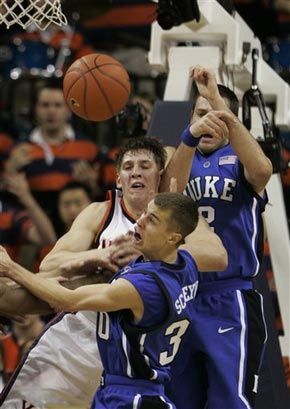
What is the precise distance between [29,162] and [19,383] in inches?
163

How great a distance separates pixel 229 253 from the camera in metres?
5.41

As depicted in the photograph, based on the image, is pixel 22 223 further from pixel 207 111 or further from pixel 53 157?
pixel 207 111

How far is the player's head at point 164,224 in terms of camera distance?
4629 millimetres

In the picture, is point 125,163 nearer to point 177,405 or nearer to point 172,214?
point 172,214

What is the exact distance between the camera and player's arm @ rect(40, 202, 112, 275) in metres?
5.16

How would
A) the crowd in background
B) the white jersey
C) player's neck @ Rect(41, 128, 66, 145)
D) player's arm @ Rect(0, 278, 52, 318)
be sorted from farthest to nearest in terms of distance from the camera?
player's neck @ Rect(41, 128, 66, 145) < the crowd in background < the white jersey < player's arm @ Rect(0, 278, 52, 318)

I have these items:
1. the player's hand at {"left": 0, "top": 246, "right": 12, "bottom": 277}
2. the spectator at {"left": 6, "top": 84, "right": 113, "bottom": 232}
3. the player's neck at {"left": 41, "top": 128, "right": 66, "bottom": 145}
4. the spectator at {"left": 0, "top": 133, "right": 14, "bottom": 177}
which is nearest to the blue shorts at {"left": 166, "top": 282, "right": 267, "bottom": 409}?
the player's hand at {"left": 0, "top": 246, "right": 12, "bottom": 277}

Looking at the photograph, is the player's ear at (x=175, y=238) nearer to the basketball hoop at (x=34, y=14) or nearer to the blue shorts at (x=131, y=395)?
the blue shorts at (x=131, y=395)

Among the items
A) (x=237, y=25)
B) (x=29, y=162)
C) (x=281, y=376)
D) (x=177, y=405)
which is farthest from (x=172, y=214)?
(x=29, y=162)

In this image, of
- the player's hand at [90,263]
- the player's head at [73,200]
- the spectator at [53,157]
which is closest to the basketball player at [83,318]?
the player's hand at [90,263]

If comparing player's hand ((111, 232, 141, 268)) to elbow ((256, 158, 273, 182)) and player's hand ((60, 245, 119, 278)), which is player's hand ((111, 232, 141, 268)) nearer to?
player's hand ((60, 245, 119, 278))

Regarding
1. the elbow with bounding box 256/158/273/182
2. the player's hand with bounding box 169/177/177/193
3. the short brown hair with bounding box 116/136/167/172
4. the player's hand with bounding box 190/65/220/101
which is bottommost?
the player's hand with bounding box 169/177/177/193

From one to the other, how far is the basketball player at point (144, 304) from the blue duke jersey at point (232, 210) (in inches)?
26.9

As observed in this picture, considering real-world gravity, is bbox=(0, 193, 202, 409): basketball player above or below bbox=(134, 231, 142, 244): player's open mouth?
below
